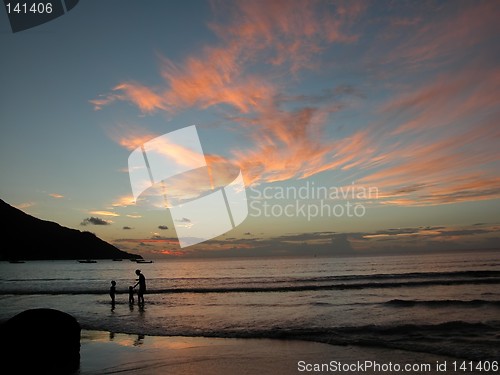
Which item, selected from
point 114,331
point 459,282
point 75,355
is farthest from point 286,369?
point 459,282

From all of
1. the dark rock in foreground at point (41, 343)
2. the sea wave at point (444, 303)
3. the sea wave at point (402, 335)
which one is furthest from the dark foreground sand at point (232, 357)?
the sea wave at point (444, 303)

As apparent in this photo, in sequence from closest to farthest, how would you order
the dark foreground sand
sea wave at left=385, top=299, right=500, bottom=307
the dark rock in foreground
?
the dark rock in foreground → the dark foreground sand → sea wave at left=385, top=299, right=500, bottom=307

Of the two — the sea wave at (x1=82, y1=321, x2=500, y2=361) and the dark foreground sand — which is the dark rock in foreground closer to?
the dark foreground sand

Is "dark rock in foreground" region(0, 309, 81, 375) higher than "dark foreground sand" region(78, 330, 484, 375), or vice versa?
"dark rock in foreground" region(0, 309, 81, 375)

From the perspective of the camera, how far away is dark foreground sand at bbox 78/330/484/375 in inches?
388

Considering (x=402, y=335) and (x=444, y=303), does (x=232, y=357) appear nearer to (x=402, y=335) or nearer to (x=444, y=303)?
(x=402, y=335)

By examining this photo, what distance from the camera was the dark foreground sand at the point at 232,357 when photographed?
9.86 meters

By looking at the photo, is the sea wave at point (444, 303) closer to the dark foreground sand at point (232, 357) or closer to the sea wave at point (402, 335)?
the sea wave at point (402, 335)

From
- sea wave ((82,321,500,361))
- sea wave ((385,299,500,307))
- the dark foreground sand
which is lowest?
sea wave ((385,299,500,307))

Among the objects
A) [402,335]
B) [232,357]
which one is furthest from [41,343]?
[402,335]

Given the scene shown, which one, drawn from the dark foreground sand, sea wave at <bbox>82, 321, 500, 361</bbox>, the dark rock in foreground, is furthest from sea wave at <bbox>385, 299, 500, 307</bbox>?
the dark rock in foreground

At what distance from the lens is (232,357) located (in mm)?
11258

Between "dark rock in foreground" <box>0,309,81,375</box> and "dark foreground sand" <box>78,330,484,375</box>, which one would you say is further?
"dark foreground sand" <box>78,330,484,375</box>

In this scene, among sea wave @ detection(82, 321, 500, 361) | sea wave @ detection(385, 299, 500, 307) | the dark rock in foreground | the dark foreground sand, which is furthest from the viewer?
sea wave @ detection(385, 299, 500, 307)
